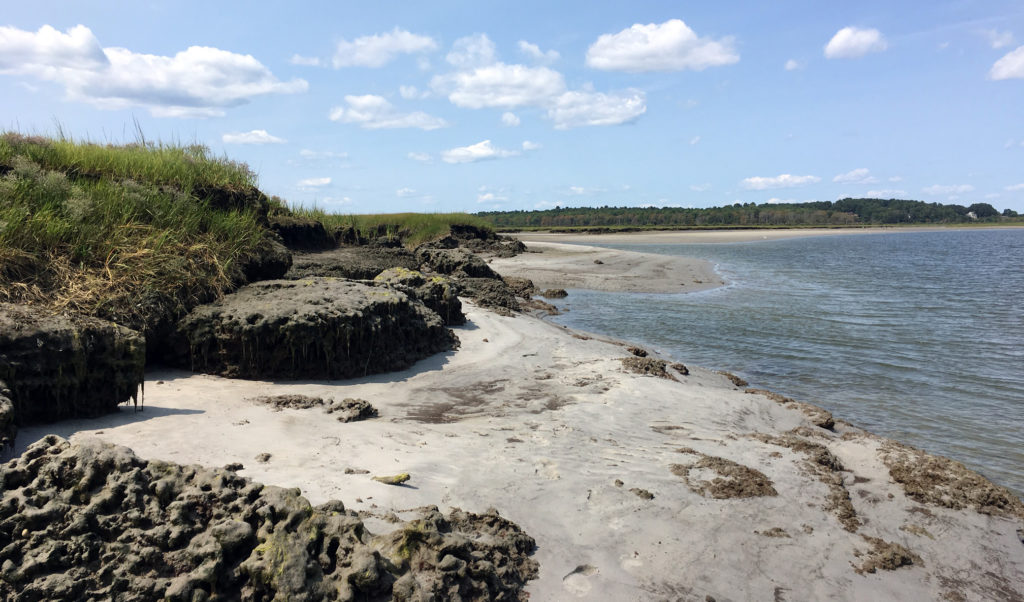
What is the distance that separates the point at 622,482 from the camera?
15.3 feet

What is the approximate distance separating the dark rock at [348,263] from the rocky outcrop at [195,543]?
22.5 ft

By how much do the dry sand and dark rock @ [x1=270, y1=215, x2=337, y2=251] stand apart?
6195 millimetres

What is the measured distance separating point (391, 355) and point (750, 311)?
37.9 feet

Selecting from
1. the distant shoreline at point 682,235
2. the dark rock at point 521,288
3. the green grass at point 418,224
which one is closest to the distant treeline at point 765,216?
the distant shoreline at point 682,235

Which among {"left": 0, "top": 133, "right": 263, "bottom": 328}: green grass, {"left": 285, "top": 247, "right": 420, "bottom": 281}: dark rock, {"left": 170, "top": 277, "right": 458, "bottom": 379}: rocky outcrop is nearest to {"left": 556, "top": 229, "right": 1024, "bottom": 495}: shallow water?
{"left": 285, "top": 247, "right": 420, "bottom": 281}: dark rock

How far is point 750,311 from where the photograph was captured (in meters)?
16.3

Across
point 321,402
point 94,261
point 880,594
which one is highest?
point 94,261

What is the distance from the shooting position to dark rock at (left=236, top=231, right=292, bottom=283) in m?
8.73

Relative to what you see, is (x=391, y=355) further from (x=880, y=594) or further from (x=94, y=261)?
(x=880, y=594)

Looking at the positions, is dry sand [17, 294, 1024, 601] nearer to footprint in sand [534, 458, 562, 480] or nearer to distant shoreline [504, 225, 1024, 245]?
footprint in sand [534, 458, 562, 480]

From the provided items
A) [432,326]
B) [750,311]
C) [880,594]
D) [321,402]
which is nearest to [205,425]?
[321,402]

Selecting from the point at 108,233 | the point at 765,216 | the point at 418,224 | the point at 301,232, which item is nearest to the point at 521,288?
the point at 301,232

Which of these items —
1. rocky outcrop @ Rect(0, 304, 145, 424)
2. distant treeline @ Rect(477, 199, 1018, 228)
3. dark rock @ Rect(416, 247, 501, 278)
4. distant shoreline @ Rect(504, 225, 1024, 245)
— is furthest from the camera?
distant treeline @ Rect(477, 199, 1018, 228)

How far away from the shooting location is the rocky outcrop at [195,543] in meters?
2.69
